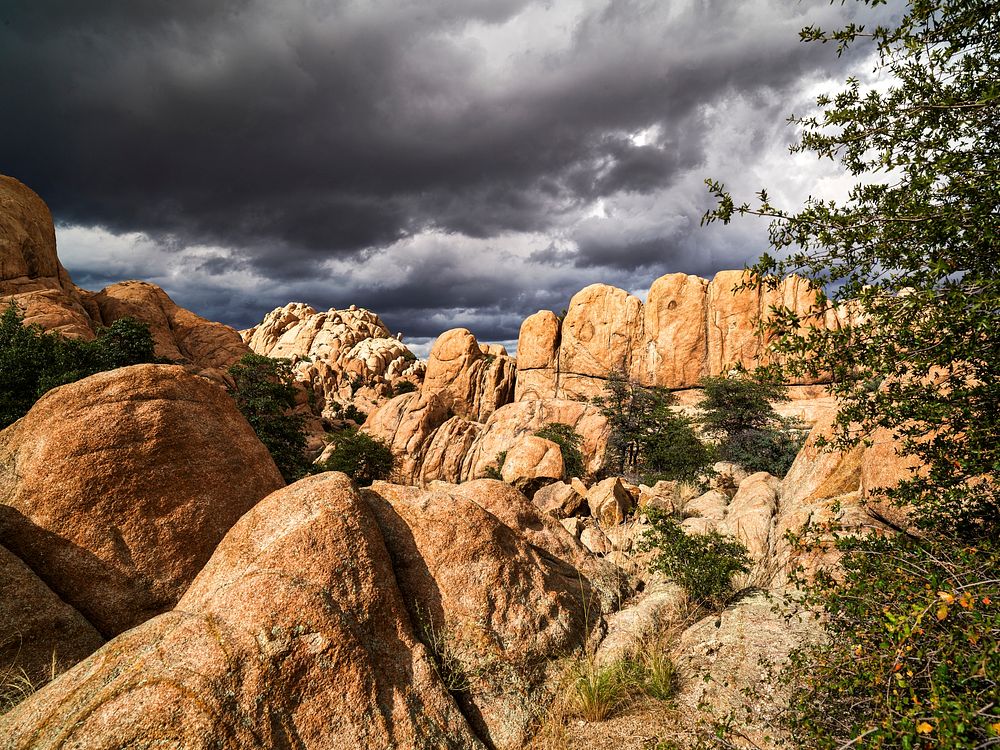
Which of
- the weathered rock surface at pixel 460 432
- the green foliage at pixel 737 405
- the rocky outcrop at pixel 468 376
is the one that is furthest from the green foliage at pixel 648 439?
the rocky outcrop at pixel 468 376

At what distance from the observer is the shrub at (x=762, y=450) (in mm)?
29250

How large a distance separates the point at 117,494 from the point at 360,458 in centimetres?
3339

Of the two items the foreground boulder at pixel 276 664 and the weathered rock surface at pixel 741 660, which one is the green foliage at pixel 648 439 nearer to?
the weathered rock surface at pixel 741 660

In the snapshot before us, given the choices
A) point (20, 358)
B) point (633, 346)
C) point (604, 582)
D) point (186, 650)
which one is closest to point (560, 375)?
point (633, 346)

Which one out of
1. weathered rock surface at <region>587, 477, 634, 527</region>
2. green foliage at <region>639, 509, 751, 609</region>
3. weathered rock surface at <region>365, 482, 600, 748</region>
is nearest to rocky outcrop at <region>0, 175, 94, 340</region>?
weathered rock surface at <region>587, 477, 634, 527</region>

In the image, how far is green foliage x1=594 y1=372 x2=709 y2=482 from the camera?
30219 millimetres

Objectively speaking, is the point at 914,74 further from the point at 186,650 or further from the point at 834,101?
the point at 186,650

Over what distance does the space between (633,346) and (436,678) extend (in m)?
58.7

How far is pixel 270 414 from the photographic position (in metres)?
29.2

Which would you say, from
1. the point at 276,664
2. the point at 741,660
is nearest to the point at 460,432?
the point at 741,660

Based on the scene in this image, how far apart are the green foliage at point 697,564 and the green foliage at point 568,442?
2553 centimetres

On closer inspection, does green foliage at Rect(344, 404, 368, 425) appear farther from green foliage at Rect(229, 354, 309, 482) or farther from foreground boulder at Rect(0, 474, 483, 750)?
foreground boulder at Rect(0, 474, 483, 750)

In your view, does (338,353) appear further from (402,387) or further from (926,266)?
(926,266)

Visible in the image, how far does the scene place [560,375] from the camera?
64.8 meters
